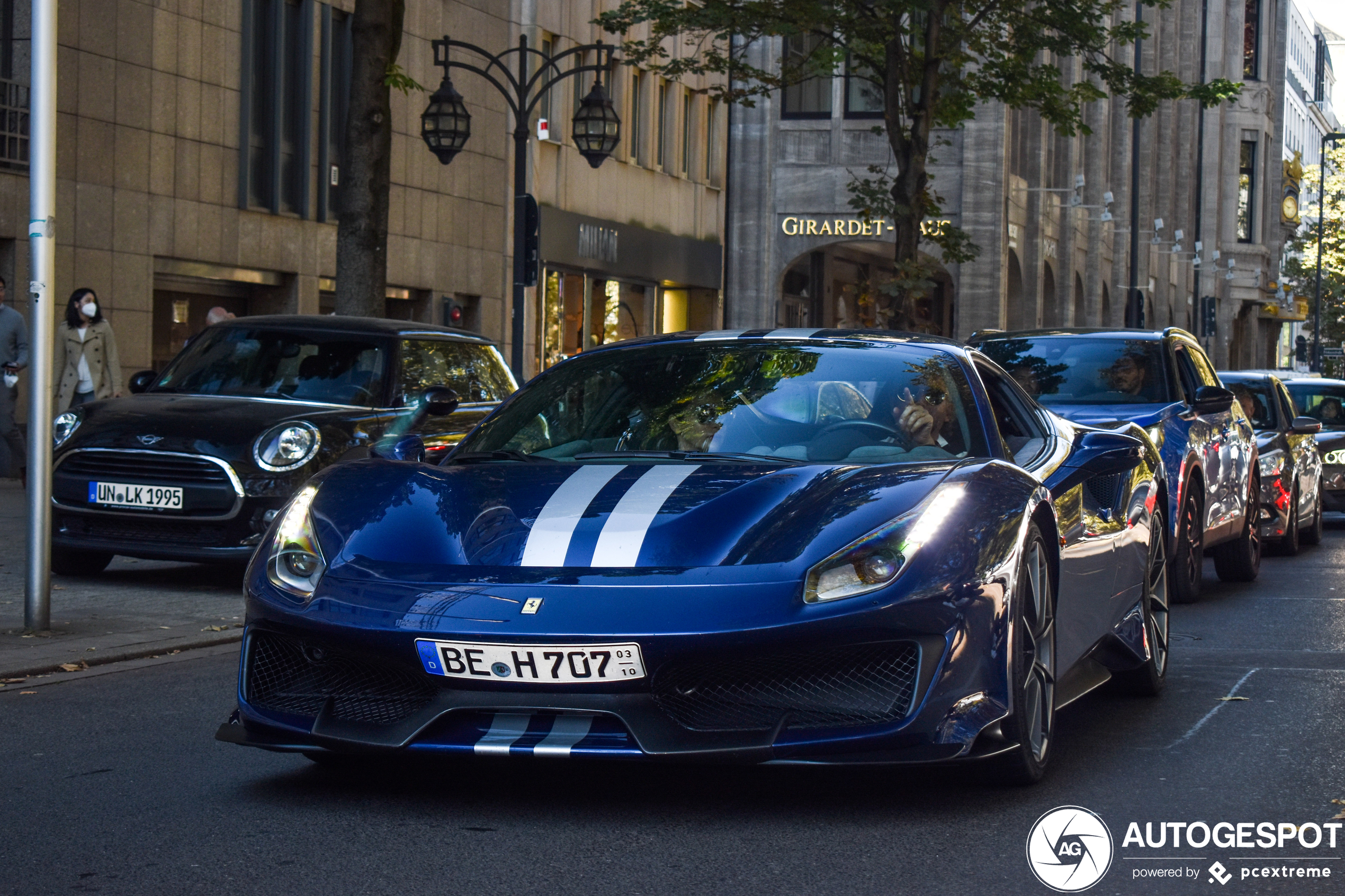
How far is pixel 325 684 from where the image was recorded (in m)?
5.09

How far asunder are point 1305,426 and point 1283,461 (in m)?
0.33

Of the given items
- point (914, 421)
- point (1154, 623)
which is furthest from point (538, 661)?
point (1154, 623)

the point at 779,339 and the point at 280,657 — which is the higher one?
the point at 779,339

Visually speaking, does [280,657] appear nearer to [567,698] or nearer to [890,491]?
[567,698]

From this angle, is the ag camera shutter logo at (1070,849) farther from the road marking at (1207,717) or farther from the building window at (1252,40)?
the building window at (1252,40)

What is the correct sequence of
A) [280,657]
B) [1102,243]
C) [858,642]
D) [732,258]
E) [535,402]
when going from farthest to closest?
[1102,243] < [732,258] < [535,402] < [280,657] < [858,642]

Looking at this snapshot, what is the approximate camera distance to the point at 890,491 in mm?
5207

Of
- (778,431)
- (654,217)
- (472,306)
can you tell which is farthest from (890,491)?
(654,217)

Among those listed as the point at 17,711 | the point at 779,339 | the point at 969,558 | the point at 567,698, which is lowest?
the point at 17,711

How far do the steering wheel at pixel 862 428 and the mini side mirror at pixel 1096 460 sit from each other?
1.81ft

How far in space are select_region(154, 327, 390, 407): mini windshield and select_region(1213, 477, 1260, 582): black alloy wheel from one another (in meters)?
5.47

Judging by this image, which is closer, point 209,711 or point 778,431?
point 778,431

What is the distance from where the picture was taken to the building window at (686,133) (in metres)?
39.1

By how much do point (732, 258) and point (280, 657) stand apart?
1463 inches
